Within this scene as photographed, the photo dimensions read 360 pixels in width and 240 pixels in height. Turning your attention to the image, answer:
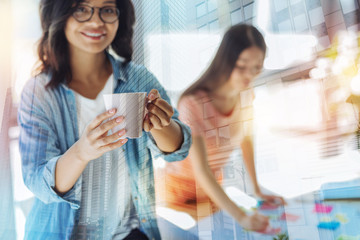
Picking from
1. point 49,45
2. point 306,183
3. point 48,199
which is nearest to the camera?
point 306,183

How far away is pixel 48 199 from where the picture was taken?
1.27 meters

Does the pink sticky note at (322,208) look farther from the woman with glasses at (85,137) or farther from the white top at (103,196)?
the white top at (103,196)

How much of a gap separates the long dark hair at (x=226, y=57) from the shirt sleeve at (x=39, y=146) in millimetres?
555

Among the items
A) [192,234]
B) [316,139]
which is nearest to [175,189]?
[192,234]

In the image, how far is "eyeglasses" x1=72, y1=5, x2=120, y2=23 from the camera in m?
1.35

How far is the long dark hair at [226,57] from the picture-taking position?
1305 millimetres

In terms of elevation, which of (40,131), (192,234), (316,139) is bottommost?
(192,234)

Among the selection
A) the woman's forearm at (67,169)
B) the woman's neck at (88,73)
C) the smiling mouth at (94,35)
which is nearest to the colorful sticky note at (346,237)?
the woman's forearm at (67,169)

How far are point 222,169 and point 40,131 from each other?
0.71 meters

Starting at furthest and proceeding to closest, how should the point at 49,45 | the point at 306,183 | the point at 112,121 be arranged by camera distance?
the point at 49,45
the point at 306,183
the point at 112,121

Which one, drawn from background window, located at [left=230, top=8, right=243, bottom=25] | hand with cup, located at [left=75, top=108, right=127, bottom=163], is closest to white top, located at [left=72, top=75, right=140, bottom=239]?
hand with cup, located at [left=75, top=108, right=127, bottom=163]

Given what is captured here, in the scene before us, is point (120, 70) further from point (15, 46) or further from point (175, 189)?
point (175, 189)

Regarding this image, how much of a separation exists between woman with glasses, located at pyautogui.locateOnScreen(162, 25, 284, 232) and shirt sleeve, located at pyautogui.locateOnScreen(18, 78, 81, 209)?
415 mm

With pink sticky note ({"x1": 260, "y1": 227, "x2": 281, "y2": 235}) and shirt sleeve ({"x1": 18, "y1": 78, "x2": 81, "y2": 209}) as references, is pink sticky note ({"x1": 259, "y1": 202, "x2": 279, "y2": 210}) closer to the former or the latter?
pink sticky note ({"x1": 260, "y1": 227, "x2": 281, "y2": 235})
